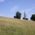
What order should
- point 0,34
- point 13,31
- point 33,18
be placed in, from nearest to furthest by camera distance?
point 0,34 < point 13,31 < point 33,18

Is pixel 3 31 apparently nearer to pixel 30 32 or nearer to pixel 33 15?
pixel 30 32

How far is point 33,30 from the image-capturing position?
59.4 feet

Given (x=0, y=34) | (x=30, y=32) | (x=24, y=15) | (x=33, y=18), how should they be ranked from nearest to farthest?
(x=0, y=34)
(x=30, y=32)
(x=33, y=18)
(x=24, y=15)

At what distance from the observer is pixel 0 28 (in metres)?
16.6

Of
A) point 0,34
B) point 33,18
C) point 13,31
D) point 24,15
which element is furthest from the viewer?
point 24,15

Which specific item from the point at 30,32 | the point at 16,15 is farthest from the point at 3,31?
the point at 16,15

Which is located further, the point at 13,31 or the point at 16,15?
the point at 16,15

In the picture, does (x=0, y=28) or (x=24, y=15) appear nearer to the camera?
(x=0, y=28)

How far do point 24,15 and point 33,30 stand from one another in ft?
51.6

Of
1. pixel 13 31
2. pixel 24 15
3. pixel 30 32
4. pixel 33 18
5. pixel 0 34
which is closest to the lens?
pixel 0 34

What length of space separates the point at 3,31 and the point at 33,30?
448 cm

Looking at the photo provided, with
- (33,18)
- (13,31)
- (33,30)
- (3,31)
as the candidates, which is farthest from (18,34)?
(33,18)

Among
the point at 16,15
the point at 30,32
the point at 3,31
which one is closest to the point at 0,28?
the point at 3,31

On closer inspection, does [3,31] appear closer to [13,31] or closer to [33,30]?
[13,31]
